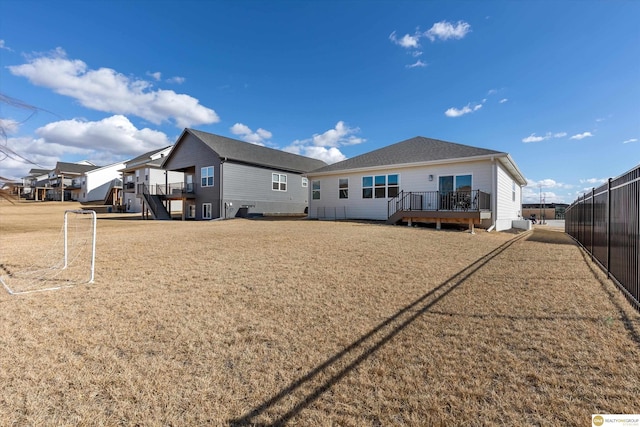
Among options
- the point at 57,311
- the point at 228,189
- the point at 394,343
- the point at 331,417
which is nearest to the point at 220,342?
the point at 331,417

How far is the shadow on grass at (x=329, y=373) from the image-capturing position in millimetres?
2102

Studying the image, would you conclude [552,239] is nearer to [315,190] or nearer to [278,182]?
[315,190]

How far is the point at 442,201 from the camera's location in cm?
1437

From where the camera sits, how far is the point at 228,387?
239cm

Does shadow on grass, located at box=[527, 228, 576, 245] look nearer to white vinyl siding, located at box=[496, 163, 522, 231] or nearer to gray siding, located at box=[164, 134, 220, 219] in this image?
white vinyl siding, located at box=[496, 163, 522, 231]

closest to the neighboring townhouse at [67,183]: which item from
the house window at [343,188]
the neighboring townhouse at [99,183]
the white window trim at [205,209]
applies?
the neighboring townhouse at [99,183]

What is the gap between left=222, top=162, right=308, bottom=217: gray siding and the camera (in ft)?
71.6

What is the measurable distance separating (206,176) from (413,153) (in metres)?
15.8

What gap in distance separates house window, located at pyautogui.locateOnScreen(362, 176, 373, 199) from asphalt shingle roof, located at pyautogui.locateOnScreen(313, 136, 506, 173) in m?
0.86

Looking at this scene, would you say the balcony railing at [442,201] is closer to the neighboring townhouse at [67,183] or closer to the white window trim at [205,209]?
the white window trim at [205,209]

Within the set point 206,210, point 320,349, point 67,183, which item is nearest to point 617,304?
point 320,349

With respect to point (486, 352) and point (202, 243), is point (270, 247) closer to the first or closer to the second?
point (202, 243)

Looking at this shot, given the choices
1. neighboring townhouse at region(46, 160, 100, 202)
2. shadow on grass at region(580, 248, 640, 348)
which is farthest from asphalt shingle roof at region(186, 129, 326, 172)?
neighboring townhouse at region(46, 160, 100, 202)

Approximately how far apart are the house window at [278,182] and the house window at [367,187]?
10452 millimetres
